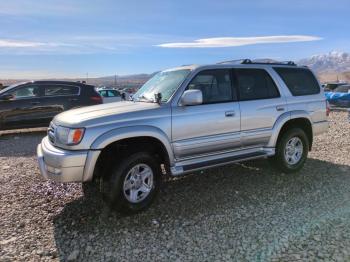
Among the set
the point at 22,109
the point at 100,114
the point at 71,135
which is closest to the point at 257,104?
the point at 100,114

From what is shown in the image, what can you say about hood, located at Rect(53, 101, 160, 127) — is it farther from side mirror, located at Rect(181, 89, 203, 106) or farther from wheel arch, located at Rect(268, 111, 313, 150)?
wheel arch, located at Rect(268, 111, 313, 150)

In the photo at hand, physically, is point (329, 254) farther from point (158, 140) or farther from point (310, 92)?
point (310, 92)

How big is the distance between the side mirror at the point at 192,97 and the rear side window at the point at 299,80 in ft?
6.95

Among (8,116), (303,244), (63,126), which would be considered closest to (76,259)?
(63,126)

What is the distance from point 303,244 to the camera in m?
4.13

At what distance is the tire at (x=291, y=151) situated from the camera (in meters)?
6.56

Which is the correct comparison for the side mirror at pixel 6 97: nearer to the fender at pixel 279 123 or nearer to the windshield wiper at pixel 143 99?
the windshield wiper at pixel 143 99

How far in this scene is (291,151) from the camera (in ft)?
22.2

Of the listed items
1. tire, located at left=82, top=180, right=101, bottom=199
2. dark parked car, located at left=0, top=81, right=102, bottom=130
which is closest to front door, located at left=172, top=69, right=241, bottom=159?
tire, located at left=82, top=180, right=101, bottom=199

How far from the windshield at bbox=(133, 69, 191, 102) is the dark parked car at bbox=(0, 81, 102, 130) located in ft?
20.1

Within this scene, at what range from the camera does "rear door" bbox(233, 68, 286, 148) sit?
6012 millimetres

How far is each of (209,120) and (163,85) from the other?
0.93 metres

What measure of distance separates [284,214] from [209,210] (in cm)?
95

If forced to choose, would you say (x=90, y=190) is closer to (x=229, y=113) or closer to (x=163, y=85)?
(x=163, y=85)
